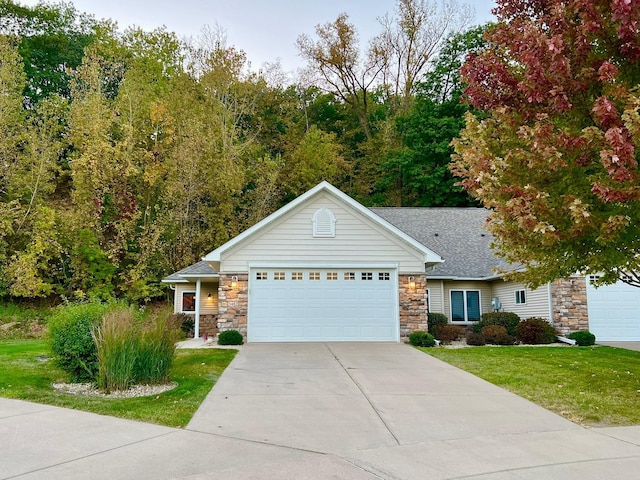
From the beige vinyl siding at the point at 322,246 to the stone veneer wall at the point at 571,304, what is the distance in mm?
4443

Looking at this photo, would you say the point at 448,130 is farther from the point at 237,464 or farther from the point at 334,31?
the point at 237,464

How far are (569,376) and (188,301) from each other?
44.9 feet

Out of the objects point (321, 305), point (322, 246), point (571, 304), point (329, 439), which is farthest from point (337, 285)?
point (329, 439)

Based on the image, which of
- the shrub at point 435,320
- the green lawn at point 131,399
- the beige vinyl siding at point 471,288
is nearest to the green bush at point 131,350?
the green lawn at point 131,399

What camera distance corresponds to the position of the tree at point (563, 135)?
245 inches

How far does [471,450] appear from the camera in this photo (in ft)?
15.3

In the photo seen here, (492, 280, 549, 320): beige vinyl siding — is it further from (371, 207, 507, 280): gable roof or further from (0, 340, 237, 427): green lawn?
(0, 340, 237, 427): green lawn

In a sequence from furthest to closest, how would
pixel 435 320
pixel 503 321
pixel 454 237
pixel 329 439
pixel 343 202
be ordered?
pixel 454 237
pixel 435 320
pixel 503 321
pixel 343 202
pixel 329 439

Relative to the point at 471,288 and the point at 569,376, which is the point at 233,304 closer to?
the point at 569,376

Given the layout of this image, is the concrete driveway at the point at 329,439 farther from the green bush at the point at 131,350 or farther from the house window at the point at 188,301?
the house window at the point at 188,301

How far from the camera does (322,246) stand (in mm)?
14023

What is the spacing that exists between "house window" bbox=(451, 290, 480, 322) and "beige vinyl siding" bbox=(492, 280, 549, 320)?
90 cm

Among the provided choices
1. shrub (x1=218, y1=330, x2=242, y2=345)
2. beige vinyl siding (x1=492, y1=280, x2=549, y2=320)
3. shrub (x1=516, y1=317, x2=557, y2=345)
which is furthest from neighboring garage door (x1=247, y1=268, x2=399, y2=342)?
beige vinyl siding (x1=492, y1=280, x2=549, y2=320)

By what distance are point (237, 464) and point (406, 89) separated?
3184 cm
